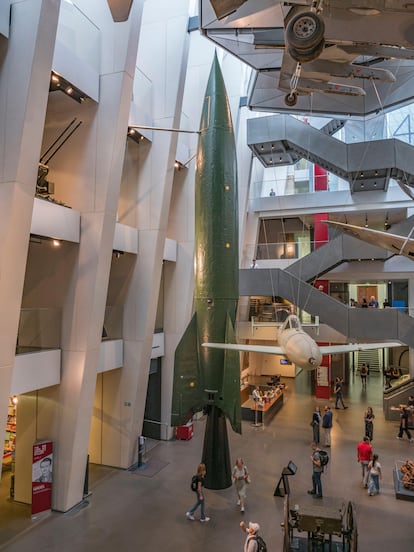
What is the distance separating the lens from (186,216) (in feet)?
53.3

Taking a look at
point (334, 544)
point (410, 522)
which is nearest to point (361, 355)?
point (410, 522)

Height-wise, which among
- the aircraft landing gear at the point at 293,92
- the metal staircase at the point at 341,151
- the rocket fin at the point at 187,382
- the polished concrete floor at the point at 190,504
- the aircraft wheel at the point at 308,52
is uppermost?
the metal staircase at the point at 341,151

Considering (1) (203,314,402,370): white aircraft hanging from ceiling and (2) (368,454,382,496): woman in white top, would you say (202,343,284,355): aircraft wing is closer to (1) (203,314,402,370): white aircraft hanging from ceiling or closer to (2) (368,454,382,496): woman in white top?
(1) (203,314,402,370): white aircraft hanging from ceiling

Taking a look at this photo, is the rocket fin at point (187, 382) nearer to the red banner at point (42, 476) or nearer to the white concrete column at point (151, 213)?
the white concrete column at point (151, 213)

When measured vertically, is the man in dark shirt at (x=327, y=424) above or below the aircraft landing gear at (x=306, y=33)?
below

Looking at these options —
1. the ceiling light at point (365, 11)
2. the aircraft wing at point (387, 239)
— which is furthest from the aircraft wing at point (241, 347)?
the ceiling light at point (365, 11)

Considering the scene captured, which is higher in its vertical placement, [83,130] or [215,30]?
[215,30]

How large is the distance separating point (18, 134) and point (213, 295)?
19.2 feet

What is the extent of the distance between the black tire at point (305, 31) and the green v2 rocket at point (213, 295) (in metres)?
5.24

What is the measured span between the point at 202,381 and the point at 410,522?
5.62 meters

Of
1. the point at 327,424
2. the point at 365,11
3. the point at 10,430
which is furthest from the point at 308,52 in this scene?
the point at 10,430

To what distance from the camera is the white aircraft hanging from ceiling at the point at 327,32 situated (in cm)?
568

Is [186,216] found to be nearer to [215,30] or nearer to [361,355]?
[215,30]

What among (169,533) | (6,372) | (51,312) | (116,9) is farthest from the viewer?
(51,312)
